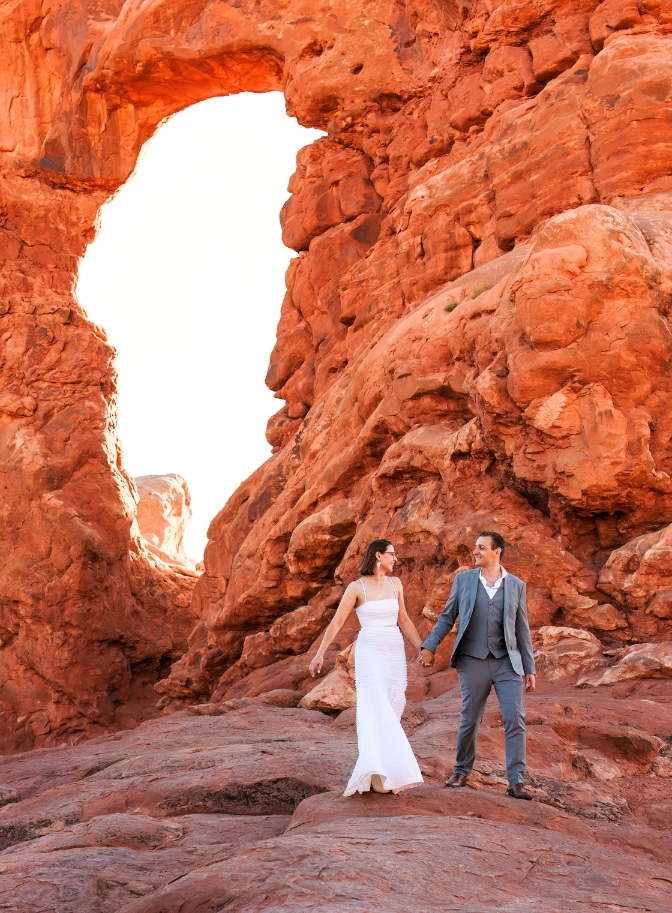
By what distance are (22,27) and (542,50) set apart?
15.6 meters

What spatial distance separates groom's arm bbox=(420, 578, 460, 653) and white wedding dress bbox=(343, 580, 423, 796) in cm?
37

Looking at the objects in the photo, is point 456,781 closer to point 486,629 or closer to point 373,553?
point 486,629

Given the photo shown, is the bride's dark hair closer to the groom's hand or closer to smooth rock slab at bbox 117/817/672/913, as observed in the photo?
the groom's hand

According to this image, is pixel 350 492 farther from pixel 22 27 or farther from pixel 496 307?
pixel 22 27

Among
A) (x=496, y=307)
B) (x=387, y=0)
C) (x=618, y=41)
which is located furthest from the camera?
(x=387, y=0)

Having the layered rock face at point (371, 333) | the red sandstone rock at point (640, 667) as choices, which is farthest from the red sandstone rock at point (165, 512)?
the red sandstone rock at point (640, 667)

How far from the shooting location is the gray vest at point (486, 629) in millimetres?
5914

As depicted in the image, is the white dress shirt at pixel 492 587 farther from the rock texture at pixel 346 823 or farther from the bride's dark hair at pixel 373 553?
the rock texture at pixel 346 823

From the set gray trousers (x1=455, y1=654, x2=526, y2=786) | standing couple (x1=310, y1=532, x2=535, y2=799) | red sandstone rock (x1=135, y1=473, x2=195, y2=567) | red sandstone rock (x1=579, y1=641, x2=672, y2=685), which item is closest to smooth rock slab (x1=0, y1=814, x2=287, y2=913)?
standing couple (x1=310, y1=532, x2=535, y2=799)

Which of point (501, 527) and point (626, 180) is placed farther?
point (626, 180)

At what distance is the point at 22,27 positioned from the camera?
24281mm

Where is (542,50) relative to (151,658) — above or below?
above

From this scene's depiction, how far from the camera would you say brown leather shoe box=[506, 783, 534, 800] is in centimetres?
552

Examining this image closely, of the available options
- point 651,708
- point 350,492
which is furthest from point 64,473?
point 651,708
